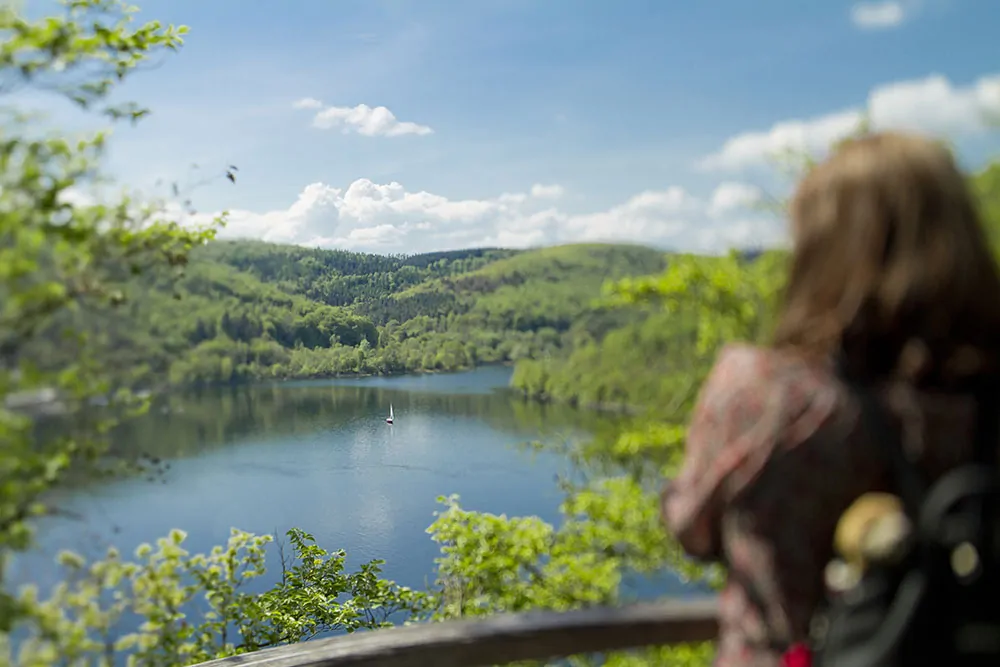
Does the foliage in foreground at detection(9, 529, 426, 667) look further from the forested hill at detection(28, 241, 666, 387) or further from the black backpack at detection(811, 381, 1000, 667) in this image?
the black backpack at detection(811, 381, 1000, 667)

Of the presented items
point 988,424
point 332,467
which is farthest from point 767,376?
point 332,467

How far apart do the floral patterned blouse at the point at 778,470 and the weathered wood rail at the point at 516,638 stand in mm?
557

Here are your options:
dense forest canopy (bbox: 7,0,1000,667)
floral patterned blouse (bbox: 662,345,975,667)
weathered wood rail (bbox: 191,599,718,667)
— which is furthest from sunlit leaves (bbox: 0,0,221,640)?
floral patterned blouse (bbox: 662,345,975,667)

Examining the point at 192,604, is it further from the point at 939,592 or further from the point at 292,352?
the point at 939,592

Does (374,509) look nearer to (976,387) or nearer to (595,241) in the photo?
(595,241)

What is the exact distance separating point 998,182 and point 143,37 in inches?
91.9

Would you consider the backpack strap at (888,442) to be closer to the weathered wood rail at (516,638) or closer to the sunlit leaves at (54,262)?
the weathered wood rail at (516,638)

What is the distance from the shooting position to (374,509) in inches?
245

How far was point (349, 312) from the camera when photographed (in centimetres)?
422

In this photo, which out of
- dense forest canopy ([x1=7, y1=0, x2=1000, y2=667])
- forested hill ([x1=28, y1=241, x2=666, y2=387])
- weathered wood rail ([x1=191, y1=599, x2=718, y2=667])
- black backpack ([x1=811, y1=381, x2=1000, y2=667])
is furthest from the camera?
forested hill ([x1=28, y1=241, x2=666, y2=387])

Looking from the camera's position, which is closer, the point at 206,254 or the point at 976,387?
the point at 976,387

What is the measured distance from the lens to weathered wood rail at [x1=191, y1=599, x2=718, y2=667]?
1.63m

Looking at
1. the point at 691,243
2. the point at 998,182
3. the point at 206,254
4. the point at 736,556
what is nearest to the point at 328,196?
the point at 206,254

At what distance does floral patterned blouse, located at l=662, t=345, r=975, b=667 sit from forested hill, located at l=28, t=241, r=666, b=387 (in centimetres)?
120
